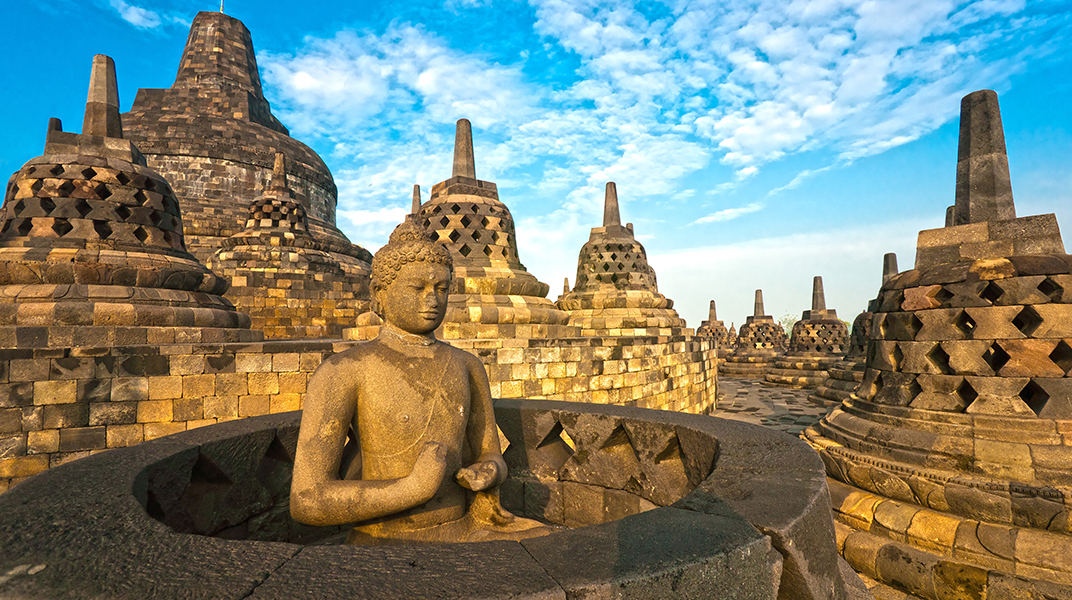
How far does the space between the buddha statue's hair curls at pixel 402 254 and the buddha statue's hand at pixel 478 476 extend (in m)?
0.84

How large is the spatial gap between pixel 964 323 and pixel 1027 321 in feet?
1.21

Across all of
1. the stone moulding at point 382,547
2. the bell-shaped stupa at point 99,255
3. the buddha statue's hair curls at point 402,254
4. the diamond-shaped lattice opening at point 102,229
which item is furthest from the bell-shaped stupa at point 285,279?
the buddha statue's hair curls at point 402,254

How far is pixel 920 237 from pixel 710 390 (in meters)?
7.31

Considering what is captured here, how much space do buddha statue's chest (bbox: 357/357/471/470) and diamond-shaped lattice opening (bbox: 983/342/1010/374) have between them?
4373 mm

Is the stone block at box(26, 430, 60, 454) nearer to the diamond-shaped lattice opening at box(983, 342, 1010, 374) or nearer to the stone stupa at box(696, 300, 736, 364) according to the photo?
the diamond-shaped lattice opening at box(983, 342, 1010, 374)

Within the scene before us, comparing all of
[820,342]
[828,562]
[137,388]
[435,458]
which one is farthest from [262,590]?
[820,342]

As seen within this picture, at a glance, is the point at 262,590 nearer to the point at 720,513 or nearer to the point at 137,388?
the point at 720,513

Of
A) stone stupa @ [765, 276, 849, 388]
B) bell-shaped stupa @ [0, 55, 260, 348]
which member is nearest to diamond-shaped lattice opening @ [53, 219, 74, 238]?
bell-shaped stupa @ [0, 55, 260, 348]

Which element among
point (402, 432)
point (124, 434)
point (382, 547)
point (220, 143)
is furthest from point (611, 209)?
point (220, 143)

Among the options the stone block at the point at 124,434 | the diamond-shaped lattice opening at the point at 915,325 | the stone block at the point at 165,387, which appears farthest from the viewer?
the stone block at the point at 165,387

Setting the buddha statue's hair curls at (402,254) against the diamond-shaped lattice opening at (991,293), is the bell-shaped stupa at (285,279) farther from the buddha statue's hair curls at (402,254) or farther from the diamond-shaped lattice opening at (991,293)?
the diamond-shaped lattice opening at (991,293)

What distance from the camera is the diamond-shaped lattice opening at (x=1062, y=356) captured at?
348 centimetres

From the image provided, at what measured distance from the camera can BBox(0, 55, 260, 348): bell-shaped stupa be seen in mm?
4914

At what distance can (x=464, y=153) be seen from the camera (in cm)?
841
